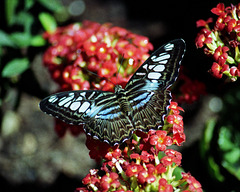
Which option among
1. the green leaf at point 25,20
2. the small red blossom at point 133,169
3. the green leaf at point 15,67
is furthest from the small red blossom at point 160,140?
the green leaf at point 25,20

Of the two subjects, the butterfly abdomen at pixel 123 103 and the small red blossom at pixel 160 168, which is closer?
the small red blossom at pixel 160 168

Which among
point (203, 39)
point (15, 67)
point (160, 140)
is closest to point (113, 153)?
point (160, 140)

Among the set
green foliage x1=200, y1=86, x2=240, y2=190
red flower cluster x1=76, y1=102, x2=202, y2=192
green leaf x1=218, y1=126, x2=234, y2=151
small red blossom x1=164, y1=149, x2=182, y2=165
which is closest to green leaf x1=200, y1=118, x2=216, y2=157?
green foliage x1=200, y1=86, x2=240, y2=190

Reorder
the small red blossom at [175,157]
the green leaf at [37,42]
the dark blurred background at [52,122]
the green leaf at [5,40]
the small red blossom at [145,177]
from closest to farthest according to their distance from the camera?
the small red blossom at [145,177] < the small red blossom at [175,157] < the green leaf at [5,40] < the green leaf at [37,42] < the dark blurred background at [52,122]

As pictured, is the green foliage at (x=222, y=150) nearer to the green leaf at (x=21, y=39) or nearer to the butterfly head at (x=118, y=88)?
the butterfly head at (x=118, y=88)

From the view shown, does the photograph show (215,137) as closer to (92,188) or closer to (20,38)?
→ (92,188)

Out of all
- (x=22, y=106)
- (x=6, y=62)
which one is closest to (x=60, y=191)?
(x=22, y=106)

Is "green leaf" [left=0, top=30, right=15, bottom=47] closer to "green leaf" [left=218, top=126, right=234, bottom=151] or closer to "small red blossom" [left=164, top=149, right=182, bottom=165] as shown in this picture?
"small red blossom" [left=164, top=149, right=182, bottom=165]
